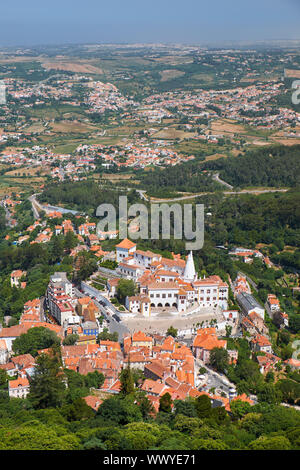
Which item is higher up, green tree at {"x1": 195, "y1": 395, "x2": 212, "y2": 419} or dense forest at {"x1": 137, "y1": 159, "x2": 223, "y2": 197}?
A: green tree at {"x1": 195, "y1": 395, "x2": 212, "y2": 419}

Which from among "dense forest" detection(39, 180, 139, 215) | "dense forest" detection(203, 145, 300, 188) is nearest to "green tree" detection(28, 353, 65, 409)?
"dense forest" detection(39, 180, 139, 215)

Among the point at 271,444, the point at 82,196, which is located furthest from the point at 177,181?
the point at 271,444

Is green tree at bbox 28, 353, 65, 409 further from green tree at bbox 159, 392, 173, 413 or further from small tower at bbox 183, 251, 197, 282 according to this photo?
small tower at bbox 183, 251, 197, 282

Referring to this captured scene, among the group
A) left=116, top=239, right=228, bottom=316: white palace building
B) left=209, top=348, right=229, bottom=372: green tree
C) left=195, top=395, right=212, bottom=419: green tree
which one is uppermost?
left=116, top=239, right=228, bottom=316: white palace building

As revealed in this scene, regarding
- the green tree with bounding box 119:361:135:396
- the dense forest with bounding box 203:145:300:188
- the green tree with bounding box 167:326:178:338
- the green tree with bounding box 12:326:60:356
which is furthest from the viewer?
the dense forest with bounding box 203:145:300:188

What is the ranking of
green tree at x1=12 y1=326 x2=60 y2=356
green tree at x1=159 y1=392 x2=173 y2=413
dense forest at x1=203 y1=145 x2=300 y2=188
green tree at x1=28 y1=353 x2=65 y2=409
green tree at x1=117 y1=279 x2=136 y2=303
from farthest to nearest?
dense forest at x1=203 y1=145 x2=300 y2=188 < green tree at x1=117 y1=279 x2=136 y2=303 < green tree at x1=12 y1=326 x2=60 y2=356 < green tree at x1=28 y1=353 x2=65 y2=409 < green tree at x1=159 y1=392 x2=173 y2=413

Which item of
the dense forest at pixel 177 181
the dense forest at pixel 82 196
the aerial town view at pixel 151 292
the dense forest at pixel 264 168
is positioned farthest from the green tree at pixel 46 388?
the dense forest at pixel 264 168

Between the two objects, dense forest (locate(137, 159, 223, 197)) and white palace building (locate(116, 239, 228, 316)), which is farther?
dense forest (locate(137, 159, 223, 197))
